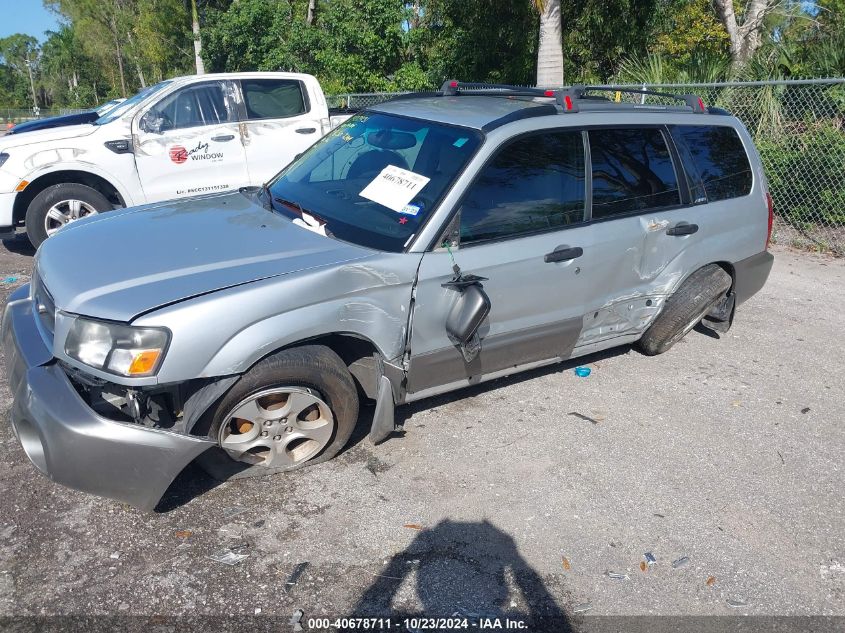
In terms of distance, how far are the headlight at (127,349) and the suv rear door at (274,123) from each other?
5173 millimetres

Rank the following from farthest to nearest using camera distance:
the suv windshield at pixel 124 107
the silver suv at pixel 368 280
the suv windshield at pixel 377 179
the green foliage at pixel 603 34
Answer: the green foliage at pixel 603 34 → the suv windshield at pixel 124 107 → the suv windshield at pixel 377 179 → the silver suv at pixel 368 280

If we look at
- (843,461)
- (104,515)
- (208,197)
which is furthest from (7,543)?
(843,461)

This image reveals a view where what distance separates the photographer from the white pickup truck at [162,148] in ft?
22.4

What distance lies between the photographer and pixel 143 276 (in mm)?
3146

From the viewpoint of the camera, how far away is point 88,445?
9.29 feet

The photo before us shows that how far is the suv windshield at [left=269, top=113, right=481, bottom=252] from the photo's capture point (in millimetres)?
3668

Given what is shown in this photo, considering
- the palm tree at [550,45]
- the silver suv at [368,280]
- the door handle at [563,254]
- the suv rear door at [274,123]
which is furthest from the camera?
the palm tree at [550,45]

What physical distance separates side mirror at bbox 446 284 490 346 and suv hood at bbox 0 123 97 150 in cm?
516

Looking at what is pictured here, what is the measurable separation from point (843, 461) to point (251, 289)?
11.1 ft

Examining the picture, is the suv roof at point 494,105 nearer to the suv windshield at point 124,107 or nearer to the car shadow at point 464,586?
the car shadow at point 464,586

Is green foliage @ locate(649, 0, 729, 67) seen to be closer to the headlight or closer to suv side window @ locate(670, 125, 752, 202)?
suv side window @ locate(670, 125, 752, 202)

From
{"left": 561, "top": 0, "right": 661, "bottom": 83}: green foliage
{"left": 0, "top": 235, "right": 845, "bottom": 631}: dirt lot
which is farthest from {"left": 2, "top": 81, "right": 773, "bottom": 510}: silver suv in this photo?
{"left": 561, "top": 0, "right": 661, "bottom": 83}: green foliage

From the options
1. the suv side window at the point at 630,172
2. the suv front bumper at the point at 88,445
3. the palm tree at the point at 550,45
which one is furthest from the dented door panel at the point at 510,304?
the palm tree at the point at 550,45

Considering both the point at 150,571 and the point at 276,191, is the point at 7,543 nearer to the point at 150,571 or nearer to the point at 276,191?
the point at 150,571
